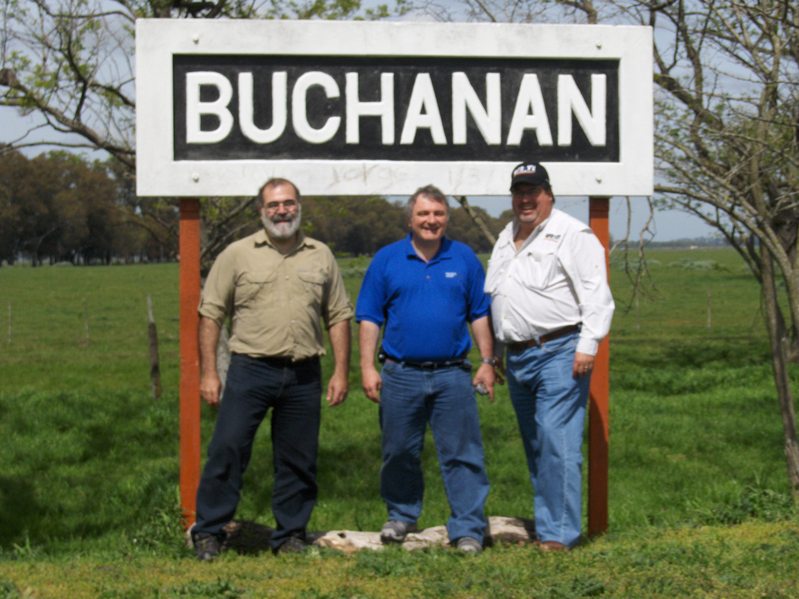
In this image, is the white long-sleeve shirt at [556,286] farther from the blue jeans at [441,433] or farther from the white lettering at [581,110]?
the white lettering at [581,110]

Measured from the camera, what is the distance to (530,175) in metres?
5.57

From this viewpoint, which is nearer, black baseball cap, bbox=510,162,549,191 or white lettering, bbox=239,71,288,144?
black baseball cap, bbox=510,162,549,191

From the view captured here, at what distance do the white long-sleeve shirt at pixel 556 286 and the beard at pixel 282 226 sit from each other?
1038mm

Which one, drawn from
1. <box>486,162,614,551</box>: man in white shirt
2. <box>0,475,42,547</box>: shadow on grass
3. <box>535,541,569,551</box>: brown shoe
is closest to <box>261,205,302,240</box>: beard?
<box>486,162,614,551</box>: man in white shirt

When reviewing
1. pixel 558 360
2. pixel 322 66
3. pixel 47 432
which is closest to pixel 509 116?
pixel 322 66

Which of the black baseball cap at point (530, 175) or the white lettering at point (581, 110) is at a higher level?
the white lettering at point (581, 110)

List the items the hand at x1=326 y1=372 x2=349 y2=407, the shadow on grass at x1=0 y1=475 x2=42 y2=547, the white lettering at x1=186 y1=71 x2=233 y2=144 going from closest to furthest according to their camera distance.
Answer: the hand at x1=326 y1=372 x2=349 y2=407 < the white lettering at x1=186 y1=71 x2=233 y2=144 < the shadow on grass at x1=0 y1=475 x2=42 y2=547

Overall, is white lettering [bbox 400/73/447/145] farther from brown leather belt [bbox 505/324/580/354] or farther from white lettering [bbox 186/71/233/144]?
brown leather belt [bbox 505/324/580/354]

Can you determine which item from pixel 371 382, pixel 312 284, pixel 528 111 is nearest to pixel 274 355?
pixel 312 284

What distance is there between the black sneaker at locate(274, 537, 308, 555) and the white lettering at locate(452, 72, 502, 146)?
2.20m

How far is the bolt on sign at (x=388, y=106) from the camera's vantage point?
5.89m

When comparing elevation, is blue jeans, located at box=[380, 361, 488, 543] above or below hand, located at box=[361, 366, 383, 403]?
below

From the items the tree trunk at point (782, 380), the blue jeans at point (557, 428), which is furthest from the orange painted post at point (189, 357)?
the tree trunk at point (782, 380)

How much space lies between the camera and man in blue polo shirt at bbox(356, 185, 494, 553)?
5.56 metres
